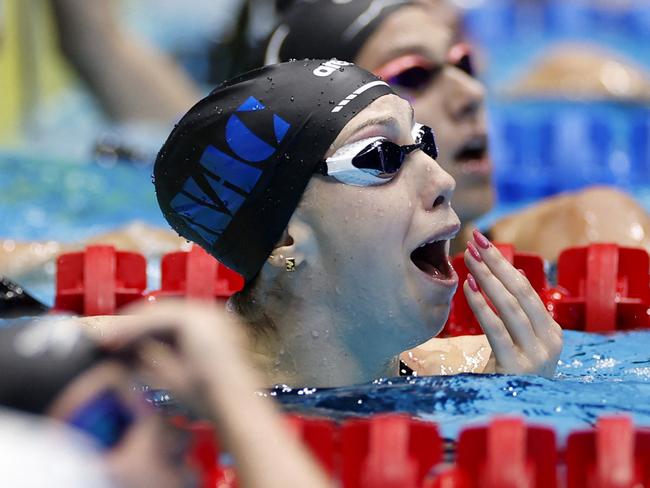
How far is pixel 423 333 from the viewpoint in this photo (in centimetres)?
268

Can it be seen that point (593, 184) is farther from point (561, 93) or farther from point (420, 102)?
point (420, 102)

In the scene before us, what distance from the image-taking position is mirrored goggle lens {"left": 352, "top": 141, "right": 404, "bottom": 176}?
2682 mm

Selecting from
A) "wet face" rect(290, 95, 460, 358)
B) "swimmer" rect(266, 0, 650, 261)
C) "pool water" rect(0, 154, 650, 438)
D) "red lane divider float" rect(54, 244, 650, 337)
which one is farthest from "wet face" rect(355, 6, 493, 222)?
"wet face" rect(290, 95, 460, 358)

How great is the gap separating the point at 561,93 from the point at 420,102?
440cm

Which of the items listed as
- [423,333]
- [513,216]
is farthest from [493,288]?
[513,216]

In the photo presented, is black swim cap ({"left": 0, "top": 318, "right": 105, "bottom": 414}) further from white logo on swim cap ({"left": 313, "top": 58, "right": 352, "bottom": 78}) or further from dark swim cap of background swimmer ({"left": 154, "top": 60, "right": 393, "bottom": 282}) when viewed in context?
white logo on swim cap ({"left": 313, "top": 58, "right": 352, "bottom": 78})

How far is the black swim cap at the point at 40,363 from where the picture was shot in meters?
1.58

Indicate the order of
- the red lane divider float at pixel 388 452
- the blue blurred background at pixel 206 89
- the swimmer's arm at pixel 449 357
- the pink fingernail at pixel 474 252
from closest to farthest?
the red lane divider float at pixel 388 452 → the pink fingernail at pixel 474 252 → the swimmer's arm at pixel 449 357 → the blue blurred background at pixel 206 89

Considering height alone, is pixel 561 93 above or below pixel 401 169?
above

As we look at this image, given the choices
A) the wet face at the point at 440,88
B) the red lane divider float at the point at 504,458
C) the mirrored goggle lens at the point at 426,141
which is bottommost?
the red lane divider float at the point at 504,458

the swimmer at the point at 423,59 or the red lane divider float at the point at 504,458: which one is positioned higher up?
the swimmer at the point at 423,59

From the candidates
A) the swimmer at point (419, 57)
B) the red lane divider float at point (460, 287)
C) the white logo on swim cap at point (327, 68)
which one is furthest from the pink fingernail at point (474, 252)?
the swimmer at point (419, 57)

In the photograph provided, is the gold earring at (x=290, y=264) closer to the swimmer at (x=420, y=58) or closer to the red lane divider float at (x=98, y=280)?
the red lane divider float at (x=98, y=280)

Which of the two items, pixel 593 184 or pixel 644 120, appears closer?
pixel 593 184
